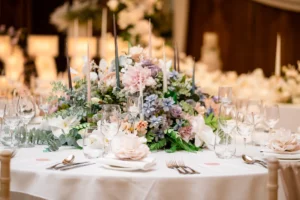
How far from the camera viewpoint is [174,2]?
822cm

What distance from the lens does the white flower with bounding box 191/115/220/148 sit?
278 centimetres

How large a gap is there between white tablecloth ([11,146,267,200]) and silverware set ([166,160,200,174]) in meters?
0.03

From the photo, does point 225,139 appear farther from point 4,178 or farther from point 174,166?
point 4,178

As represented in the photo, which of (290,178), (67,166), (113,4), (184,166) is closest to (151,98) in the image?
(184,166)

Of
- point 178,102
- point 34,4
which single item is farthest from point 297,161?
point 34,4

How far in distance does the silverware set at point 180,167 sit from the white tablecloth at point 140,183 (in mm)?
27

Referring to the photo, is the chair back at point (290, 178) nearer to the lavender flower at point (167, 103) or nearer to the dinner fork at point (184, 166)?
the dinner fork at point (184, 166)

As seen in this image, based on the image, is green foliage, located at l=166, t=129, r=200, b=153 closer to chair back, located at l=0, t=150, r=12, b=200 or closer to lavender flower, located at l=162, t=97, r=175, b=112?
lavender flower, located at l=162, t=97, r=175, b=112

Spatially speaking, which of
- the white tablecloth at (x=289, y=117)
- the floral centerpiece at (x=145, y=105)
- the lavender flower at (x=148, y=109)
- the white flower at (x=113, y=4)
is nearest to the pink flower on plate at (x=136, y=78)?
the floral centerpiece at (x=145, y=105)

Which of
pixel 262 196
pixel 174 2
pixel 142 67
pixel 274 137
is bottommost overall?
pixel 262 196

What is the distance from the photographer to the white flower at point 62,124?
2.79m

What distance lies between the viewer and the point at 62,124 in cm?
280

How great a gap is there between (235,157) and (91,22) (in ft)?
11.7

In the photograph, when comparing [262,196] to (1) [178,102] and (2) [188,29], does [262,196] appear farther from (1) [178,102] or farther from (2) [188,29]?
(2) [188,29]
